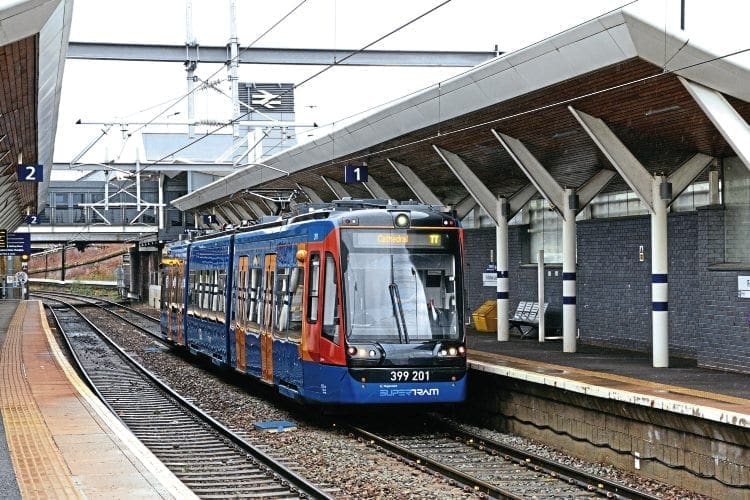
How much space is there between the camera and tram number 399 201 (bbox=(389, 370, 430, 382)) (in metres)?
13.7

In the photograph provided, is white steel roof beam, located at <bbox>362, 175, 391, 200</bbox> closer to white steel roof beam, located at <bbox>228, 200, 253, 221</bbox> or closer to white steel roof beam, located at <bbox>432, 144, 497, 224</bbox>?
white steel roof beam, located at <bbox>432, 144, 497, 224</bbox>

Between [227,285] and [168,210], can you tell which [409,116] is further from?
[168,210]

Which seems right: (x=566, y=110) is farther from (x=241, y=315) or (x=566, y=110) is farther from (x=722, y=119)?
(x=241, y=315)

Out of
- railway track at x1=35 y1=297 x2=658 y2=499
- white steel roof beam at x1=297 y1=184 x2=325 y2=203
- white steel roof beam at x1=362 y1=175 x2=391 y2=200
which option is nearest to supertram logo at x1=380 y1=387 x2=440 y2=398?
railway track at x1=35 y1=297 x2=658 y2=499

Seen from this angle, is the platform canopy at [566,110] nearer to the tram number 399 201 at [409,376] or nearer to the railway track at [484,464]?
the tram number 399 201 at [409,376]

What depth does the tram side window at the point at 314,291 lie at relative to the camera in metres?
14.2

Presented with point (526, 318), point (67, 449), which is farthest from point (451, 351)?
point (526, 318)

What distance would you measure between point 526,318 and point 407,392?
1066cm

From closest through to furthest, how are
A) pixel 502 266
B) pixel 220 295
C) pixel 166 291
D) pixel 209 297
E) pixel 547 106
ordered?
pixel 547 106 < pixel 220 295 < pixel 209 297 < pixel 502 266 < pixel 166 291

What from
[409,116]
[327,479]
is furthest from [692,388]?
[409,116]

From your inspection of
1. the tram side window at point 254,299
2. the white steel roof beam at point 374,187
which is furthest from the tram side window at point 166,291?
the tram side window at point 254,299

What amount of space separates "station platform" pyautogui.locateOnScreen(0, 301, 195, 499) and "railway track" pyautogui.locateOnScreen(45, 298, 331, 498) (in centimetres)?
62

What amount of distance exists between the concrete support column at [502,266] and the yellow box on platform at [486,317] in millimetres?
3372

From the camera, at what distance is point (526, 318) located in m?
24.1
